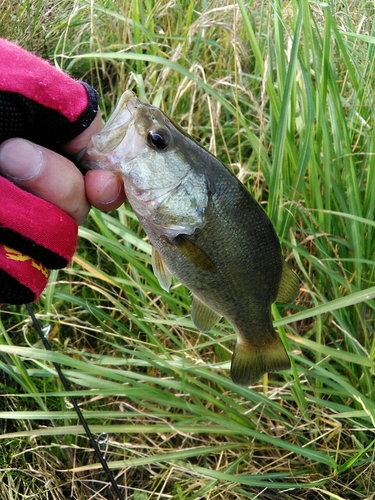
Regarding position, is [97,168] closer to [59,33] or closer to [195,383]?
[195,383]

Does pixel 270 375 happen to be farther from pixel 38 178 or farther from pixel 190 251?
pixel 38 178

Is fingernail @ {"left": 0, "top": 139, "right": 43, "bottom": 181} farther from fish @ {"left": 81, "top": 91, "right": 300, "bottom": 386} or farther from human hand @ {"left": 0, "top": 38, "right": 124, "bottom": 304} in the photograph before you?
fish @ {"left": 81, "top": 91, "right": 300, "bottom": 386}

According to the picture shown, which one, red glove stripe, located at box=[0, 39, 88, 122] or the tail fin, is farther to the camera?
the tail fin

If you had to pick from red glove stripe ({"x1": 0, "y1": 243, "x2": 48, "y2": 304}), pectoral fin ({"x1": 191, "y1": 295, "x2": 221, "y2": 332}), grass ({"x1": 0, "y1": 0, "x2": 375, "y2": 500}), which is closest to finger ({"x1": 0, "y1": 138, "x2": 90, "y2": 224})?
red glove stripe ({"x1": 0, "y1": 243, "x2": 48, "y2": 304})

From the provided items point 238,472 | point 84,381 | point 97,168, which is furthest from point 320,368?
point 97,168

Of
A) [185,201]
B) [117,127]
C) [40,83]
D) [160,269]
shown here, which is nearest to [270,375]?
[160,269]

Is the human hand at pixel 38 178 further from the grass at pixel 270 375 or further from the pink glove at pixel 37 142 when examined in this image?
the grass at pixel 270 375
